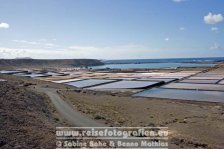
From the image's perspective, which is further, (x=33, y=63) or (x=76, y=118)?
(x=33, y=63)

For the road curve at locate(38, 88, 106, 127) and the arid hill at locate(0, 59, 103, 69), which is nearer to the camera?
the road curve at locate(38, 88, 106, 127)

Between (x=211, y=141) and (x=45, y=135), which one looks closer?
(x=45, y=135)

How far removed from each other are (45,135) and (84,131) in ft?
11.2

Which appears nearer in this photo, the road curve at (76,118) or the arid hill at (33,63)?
the road curve at (76,118)

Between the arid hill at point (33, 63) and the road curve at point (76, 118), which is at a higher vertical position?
the arid hill at point (33, 63)

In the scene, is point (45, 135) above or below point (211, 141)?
above

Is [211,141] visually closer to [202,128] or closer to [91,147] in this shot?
[202,128]

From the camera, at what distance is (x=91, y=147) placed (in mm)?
14359

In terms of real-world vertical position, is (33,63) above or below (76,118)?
above

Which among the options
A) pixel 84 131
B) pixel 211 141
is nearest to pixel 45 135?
pixel 84 131

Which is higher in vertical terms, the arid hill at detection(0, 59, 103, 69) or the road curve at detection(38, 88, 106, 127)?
the arid hill at detection(0, 59, 103, 69)

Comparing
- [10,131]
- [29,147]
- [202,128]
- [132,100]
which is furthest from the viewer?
[132,100]

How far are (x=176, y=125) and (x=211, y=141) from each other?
15.7 feet

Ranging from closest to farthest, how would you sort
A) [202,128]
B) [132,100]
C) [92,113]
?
[202,128] < [92,113] < [132,100]
